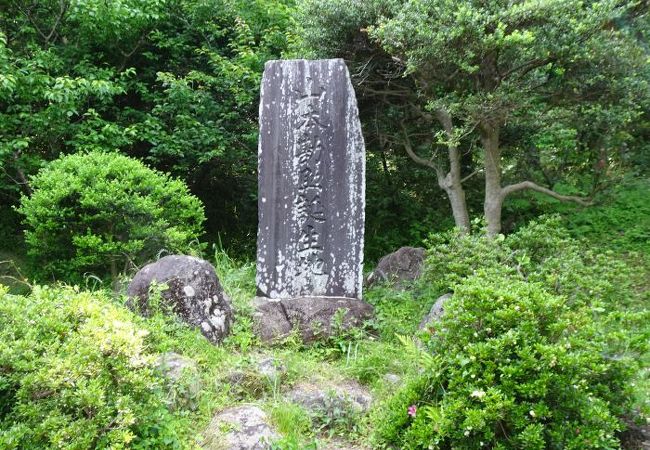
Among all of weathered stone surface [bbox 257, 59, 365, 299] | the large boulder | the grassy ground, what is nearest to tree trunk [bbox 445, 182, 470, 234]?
the grassy ground

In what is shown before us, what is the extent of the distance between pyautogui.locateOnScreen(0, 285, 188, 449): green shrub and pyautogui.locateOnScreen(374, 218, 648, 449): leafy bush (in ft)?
4.38

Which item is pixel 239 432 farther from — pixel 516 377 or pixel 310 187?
pixel 310 187

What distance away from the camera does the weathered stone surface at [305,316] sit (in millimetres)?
5172

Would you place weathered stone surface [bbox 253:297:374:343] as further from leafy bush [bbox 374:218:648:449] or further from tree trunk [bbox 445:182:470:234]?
tree trunk [bbox 445:182:470:234]

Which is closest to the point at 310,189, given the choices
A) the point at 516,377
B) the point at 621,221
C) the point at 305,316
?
the point at 305,316

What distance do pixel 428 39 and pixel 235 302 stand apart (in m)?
3.20

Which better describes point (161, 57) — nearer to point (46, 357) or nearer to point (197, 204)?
point (197, 204)

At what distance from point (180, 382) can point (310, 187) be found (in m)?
2.48

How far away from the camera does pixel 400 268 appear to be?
22.7ft

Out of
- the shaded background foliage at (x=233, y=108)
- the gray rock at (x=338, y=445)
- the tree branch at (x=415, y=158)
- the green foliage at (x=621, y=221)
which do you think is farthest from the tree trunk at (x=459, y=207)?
the gray rock at (x=338, y=445)

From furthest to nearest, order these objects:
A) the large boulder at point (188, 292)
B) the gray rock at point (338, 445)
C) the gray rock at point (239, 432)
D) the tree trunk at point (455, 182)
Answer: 1. the tree trunk at point (455, 182)
2. the large boulder at point (188, 292)
3. the gray rock at point (338, 445)
4. the gray rock at point (239, 432)

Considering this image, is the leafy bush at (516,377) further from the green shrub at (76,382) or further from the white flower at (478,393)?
the green shrub at (76,382)

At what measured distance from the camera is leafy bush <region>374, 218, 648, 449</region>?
290 cm

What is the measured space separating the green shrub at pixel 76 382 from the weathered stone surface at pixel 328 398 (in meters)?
0.92
